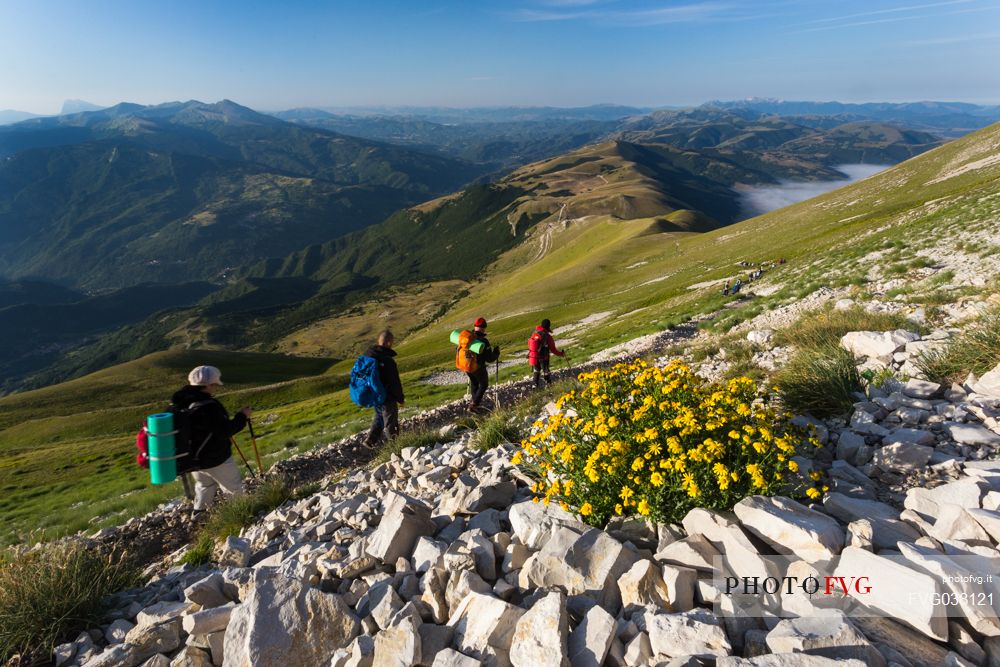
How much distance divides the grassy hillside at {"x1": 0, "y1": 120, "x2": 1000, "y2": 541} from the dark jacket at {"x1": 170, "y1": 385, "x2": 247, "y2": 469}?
7146 mm

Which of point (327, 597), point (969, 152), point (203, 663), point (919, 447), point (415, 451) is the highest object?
point (969, 152)

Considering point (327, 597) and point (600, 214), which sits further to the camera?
point (600, 214)

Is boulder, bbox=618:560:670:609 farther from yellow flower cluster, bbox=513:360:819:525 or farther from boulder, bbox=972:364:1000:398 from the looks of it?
boulder, bbox=972:364:1000:398

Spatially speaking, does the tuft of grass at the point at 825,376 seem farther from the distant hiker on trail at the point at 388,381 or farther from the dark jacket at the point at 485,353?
the distant hiker on trail at the point at 388,381

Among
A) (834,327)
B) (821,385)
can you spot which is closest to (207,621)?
(821,385)

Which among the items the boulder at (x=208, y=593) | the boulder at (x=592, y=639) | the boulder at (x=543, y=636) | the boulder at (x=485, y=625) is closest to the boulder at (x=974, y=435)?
the boulder at (x=592, y=639)

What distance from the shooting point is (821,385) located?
23.4 feet

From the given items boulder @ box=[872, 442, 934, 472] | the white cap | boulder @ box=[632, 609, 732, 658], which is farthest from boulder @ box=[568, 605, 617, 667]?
the white cap

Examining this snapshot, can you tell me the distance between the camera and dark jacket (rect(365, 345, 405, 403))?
11531mm

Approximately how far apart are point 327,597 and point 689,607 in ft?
10.8

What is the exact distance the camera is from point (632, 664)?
328 cm

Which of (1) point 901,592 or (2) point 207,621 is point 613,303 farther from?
(2) point 207,621

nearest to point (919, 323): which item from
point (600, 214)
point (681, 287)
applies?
point (681, 287)

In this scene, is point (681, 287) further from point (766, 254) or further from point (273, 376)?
point (273, 376)
